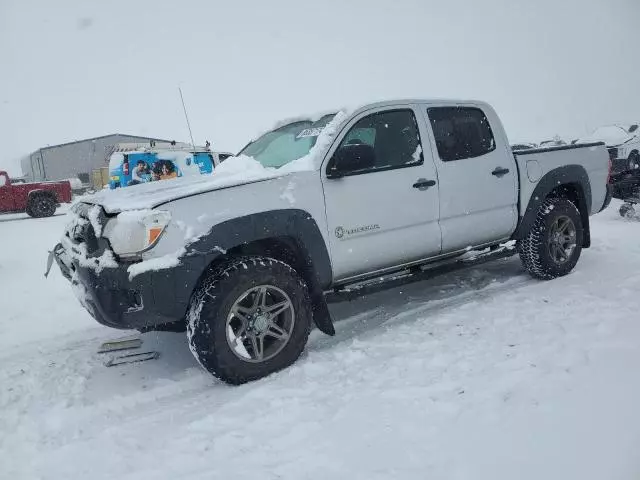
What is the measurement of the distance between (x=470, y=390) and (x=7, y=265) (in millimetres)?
7705

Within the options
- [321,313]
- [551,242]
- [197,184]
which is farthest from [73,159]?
[551,242]

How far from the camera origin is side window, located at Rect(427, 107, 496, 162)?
155 inches

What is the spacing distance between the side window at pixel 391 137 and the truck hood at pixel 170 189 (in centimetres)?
66

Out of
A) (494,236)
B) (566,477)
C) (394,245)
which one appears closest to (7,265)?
(394,245)

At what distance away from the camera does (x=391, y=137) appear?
3.72 m

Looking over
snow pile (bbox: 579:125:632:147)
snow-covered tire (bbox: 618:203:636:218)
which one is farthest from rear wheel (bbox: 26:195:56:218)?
snow pile (bbox: 579:125:632:147)

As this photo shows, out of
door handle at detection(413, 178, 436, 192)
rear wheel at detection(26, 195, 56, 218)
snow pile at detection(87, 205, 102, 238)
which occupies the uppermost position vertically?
rear wheel at detection(26, 195, 56, 218)

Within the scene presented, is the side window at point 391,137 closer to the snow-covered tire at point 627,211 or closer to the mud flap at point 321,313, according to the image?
the mud flap at point 321,313

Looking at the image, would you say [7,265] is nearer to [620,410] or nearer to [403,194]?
[403,194]

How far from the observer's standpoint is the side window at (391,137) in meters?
3.57

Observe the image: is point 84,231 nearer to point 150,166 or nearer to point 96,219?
point 96,219

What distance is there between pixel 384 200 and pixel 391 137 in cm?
60

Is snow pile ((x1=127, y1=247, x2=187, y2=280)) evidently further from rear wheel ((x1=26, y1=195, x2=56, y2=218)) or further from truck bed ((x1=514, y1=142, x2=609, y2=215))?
rear wheel ((x1=26, y1=195, x2=56, y2=218))

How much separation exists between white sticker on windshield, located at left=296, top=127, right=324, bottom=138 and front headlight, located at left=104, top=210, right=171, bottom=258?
1.44 metres
